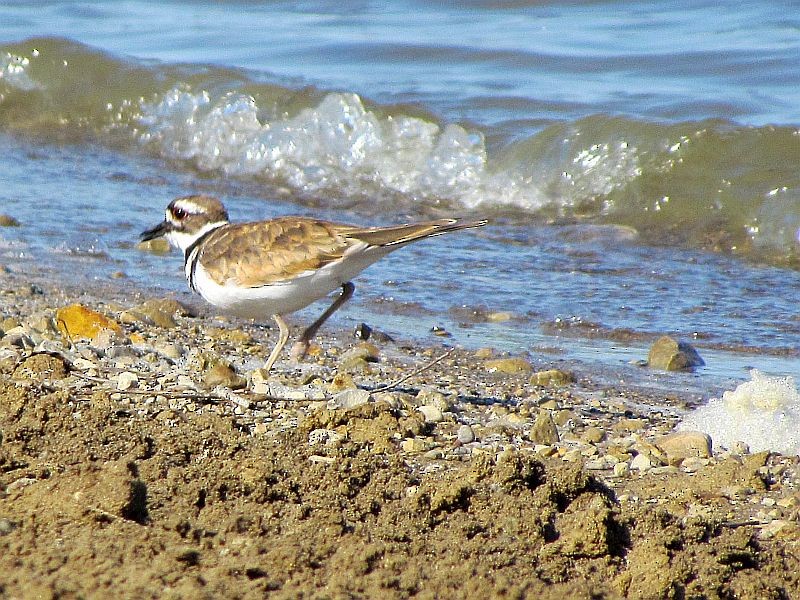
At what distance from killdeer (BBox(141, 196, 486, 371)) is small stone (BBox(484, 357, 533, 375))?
72 cm

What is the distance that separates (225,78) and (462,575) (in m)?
9.37

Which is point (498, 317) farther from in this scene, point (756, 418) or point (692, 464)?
point (692, 464)

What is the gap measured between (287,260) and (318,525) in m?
2.18

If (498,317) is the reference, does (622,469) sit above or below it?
above

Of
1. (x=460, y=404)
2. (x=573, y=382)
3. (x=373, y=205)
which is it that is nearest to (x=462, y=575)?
(x=460, y=404)

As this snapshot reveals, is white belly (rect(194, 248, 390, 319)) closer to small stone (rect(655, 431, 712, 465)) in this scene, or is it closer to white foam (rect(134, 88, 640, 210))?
small stone (rect(655, 431, 712, 465))

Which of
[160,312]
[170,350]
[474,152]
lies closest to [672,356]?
[170,350]

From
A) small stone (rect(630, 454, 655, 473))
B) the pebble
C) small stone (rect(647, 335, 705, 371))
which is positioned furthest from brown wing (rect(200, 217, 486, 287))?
the pebble

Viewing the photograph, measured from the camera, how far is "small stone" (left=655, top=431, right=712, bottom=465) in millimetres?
3973

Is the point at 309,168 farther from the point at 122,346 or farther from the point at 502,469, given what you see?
the point at 502,469

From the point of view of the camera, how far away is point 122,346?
4.91m

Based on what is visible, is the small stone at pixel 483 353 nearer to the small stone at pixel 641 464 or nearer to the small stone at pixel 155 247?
the small stone at pixel 641 464

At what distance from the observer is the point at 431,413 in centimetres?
425

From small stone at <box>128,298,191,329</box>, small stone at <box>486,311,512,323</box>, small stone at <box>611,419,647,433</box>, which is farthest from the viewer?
small stone at <box>486,311,512,323</box>
